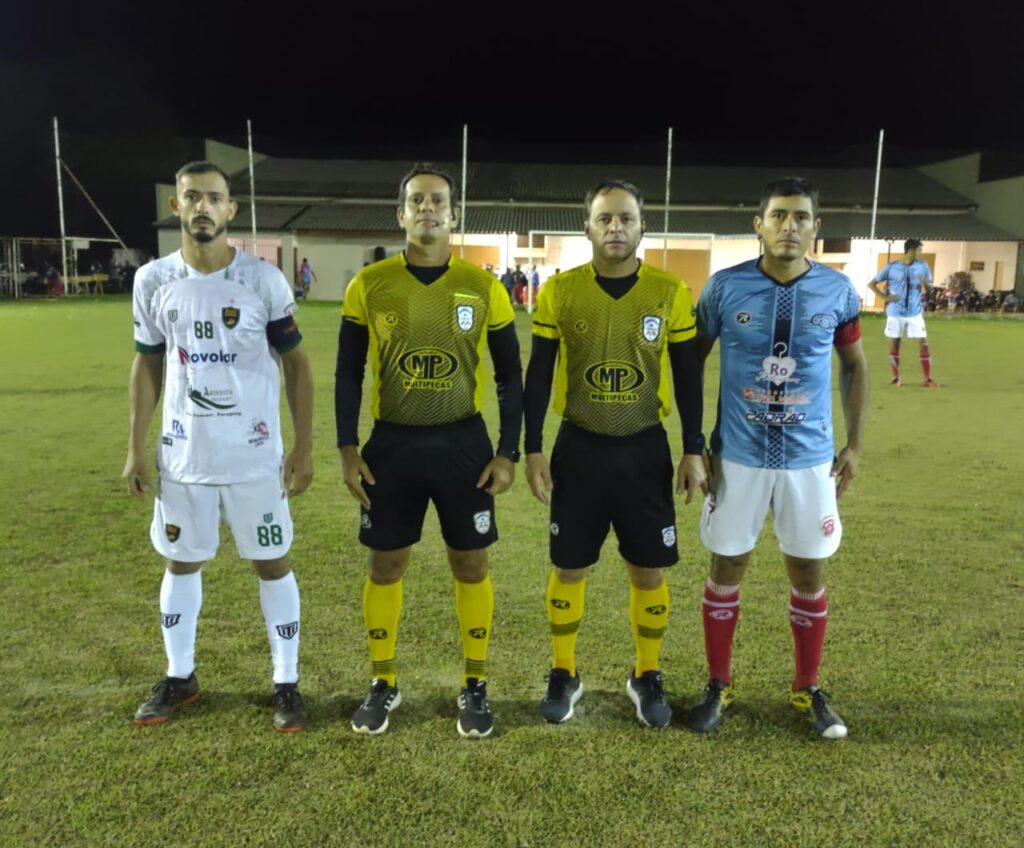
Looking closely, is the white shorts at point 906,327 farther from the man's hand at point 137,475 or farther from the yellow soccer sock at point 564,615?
the man's hand at point 137,475

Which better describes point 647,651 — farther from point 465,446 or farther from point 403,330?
point 403,330

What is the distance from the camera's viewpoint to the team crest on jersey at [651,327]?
3260mm

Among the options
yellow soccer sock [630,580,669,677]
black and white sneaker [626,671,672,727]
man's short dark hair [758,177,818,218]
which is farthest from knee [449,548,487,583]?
man's short dark hair [758,177,818,218]

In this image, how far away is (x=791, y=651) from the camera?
3932 mm

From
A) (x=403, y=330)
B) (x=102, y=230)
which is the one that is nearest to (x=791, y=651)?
(x=403, y=330)

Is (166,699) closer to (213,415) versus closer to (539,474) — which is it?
(213,415)

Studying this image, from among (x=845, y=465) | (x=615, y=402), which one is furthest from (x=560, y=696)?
(x=845, y=465)

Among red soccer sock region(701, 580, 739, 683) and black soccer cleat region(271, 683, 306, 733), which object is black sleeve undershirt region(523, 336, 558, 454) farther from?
black soccer cleat region(271, 683, 306, 733)

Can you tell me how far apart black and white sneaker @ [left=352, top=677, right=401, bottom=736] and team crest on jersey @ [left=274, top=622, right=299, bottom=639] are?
387mm

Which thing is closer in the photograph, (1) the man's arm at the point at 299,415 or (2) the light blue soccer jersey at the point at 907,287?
(1) the man's arm at the point at 299,415

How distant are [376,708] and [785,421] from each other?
1.98 metres

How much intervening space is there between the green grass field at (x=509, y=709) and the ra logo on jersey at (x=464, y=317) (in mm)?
1557

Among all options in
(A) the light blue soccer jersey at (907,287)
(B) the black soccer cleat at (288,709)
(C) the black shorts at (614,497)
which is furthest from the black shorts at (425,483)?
(A) the light blue soccer jersey at (907,287)

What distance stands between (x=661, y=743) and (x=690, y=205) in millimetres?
35431
